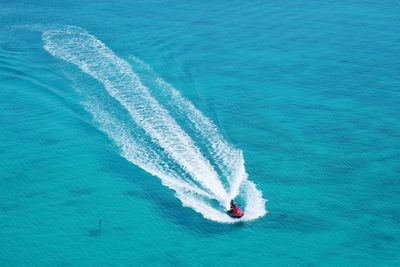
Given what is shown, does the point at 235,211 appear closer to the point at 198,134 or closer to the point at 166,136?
the point at 198,134

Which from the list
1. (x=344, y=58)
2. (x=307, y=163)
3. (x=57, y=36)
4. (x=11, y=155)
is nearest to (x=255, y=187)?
(x=307, y=163)

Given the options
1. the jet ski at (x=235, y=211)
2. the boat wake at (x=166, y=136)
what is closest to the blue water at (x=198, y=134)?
the boat wake at (x=166, y=136)

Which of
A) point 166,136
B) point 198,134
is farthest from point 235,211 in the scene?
point 166,136

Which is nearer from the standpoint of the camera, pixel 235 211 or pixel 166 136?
pixel 235 211

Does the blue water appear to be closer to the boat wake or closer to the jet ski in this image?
the boat wake

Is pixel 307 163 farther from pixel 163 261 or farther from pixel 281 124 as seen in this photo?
pixel 163 261

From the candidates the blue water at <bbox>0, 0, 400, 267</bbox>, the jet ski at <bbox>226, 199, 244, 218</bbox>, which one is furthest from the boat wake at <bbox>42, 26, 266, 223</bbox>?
the jet ski at <bbox>226, 199, 244, 218</bbox>

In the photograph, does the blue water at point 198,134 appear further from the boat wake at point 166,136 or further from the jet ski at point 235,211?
the jet ski at point 235,211
